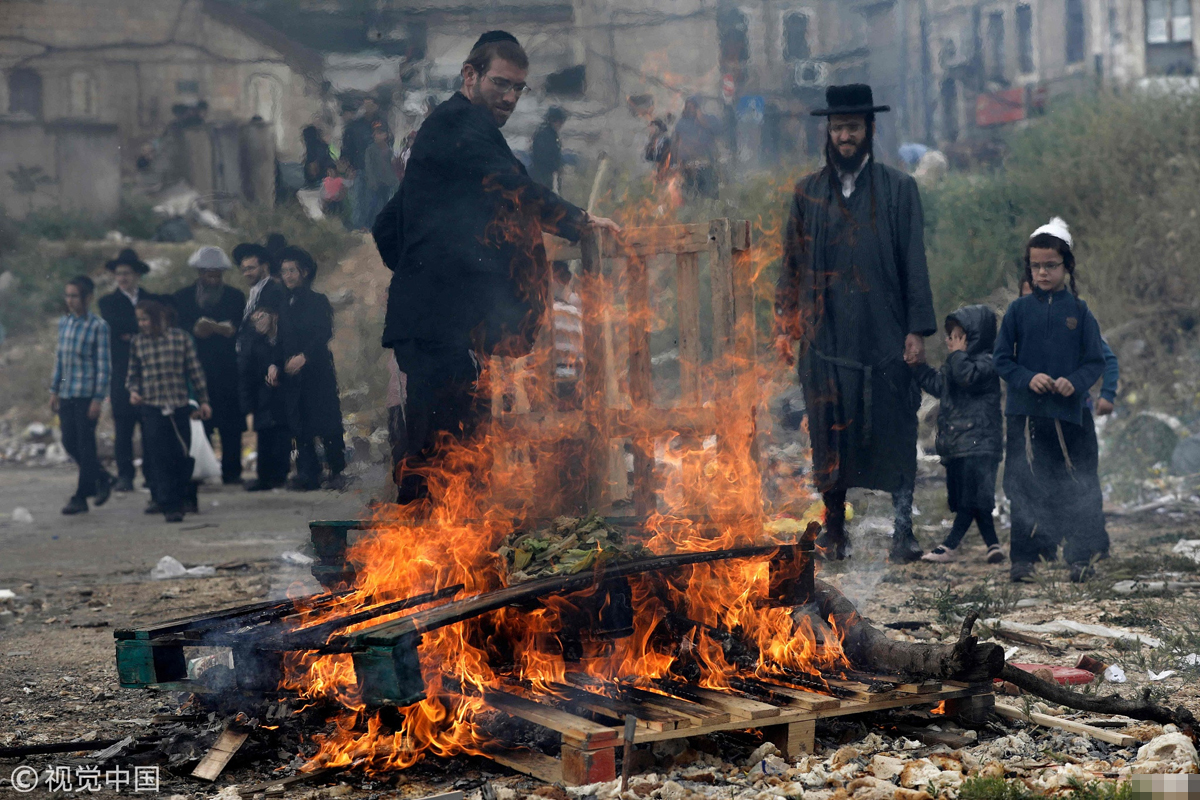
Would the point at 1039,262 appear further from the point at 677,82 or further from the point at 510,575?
the point at 510,575

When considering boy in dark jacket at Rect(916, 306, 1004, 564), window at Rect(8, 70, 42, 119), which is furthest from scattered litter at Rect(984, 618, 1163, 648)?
window at Rect(8, 70, 42, 119)

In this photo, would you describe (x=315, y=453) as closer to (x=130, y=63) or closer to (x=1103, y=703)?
(x=1103, y=703)

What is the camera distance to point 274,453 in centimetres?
1072

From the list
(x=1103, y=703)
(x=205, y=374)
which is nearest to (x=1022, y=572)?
(x=1103, y=703)

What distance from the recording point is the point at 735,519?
4277 mm

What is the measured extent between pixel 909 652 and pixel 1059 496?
295 cm

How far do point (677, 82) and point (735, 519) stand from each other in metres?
3.98

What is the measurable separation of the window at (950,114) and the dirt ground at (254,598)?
9245mm

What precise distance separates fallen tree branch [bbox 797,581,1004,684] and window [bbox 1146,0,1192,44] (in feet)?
83.9

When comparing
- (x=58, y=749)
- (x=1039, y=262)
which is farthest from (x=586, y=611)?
(x=1039, y=262)

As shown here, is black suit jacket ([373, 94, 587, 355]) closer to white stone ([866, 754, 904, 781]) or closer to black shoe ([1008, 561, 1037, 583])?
white stone ([866, 754, 904, 781])

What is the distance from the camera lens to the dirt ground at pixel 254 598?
3.92m

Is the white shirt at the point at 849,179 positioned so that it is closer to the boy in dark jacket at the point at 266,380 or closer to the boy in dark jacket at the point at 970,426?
the boy in dark jacket at the point at 970,426

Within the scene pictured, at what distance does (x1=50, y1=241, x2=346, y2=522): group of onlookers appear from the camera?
9.57 metres
